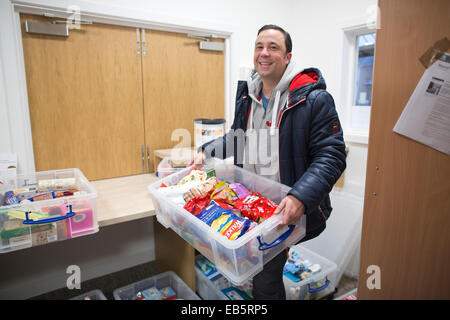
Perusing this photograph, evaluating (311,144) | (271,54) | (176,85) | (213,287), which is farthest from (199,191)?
(176,85)

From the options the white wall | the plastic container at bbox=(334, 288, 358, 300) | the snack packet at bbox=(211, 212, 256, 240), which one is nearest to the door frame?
the white wall

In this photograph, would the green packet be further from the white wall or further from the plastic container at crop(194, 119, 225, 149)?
the plastic container at crop(194, 119, 225, 149)

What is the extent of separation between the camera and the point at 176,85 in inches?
A: 89.8

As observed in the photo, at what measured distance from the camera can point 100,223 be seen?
4.88 feet

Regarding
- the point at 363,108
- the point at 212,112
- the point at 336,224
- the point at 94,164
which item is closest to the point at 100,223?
the point at 94,164

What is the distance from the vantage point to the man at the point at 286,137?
1034 mm

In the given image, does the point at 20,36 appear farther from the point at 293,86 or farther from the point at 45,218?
the point at 293,86

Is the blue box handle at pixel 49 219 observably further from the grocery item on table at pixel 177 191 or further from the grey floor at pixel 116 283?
the grey floor at pixel 116 283

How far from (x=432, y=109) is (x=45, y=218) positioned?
1.63m

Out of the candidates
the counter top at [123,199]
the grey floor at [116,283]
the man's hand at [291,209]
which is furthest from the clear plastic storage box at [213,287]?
the man's hand at [291,209]

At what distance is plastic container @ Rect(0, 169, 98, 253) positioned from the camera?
1.24m

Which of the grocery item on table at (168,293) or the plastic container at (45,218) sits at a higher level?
the plastic container at (45,218)

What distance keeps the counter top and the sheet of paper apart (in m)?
1.32

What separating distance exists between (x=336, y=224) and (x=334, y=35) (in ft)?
4.85
